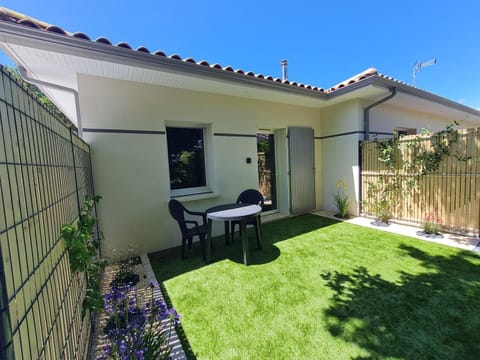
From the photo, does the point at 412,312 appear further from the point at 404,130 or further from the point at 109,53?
the point at 404,130

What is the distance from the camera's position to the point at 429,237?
3.84m

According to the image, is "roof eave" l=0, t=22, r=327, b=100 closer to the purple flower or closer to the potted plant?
the purple flower

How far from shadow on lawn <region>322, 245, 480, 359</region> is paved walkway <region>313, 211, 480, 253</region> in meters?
0.68

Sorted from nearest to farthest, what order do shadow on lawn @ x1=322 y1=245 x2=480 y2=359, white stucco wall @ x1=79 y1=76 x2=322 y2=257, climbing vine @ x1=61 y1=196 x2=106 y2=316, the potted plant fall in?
climbing vine @ x1=61 y1=196 x2=106 y2=316 < shadow on lawn @ x1=322 y1=245 x2=480 y2=359 < white stucco wall @ x1=79 y1=76 x2=322 y2=257 < the potted plant

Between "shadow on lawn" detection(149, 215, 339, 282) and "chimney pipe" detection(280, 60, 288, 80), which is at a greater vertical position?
"chimney pipe" detection(280, 60, 288, 80)

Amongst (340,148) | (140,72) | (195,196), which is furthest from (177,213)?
(340,148)

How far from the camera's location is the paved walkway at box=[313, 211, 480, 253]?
344cm

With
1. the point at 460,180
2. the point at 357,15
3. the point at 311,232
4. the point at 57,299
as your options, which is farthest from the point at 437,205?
the point at 57,299

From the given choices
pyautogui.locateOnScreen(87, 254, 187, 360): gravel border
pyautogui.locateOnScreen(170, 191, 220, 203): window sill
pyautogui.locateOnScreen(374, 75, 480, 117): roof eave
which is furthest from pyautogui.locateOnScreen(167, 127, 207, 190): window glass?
pyautogui.locateOnScreen(374, 75, 480, 117): roof eave

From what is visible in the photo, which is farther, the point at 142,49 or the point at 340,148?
the point at 340,148

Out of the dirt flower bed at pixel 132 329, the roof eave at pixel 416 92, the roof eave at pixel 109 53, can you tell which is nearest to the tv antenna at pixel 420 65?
the roof eave at pixel 416 92

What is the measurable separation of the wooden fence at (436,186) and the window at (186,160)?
4.01 meters

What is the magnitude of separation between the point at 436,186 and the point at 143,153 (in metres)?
5.79

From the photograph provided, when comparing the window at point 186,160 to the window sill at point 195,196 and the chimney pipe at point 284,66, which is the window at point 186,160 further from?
the chimney pipe at point 284,66
